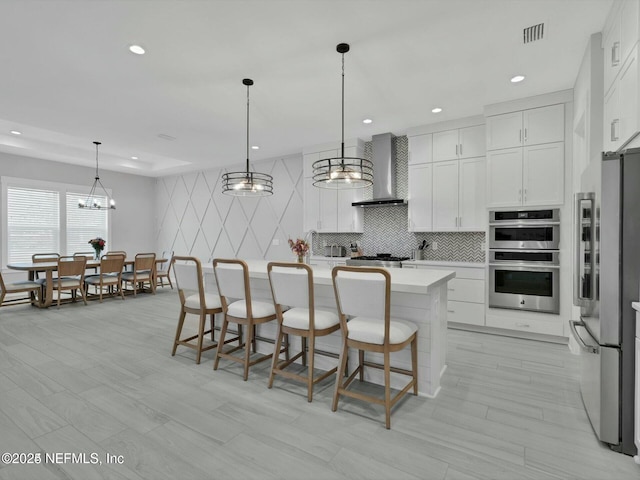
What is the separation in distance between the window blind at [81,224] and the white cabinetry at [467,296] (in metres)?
7.86

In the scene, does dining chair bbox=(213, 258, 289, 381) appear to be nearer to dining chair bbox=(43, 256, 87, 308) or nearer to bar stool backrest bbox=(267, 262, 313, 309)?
bar stool backrest bbox=(267, 262, 313, 309)

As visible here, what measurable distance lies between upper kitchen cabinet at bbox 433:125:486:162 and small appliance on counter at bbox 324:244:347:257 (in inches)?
77.3

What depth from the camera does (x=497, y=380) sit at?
2736 mm

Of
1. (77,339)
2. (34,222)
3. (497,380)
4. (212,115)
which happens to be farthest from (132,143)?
(497,380)

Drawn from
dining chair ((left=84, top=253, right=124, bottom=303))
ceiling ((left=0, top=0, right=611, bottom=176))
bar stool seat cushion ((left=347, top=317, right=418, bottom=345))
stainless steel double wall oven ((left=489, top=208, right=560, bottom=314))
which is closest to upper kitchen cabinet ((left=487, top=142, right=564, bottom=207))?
stainless steel double wall oven ((left=489, top=208, right=560, bottom=314))

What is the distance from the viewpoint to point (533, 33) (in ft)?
8.55

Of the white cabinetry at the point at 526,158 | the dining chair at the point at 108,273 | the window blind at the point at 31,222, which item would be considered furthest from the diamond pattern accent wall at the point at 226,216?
the white cabinetry at the point at 526,158

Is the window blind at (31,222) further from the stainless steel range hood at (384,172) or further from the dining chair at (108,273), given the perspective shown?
the stainless steel range hood at (384,172)

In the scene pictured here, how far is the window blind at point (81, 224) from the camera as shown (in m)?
7.36

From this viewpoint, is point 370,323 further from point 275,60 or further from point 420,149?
point 420,149

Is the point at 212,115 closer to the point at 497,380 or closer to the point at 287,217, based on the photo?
the point at 287,217

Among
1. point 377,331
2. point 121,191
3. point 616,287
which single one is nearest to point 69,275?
point 121,191

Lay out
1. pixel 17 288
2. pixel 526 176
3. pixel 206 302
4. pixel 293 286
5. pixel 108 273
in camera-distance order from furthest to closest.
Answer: pixel 108 273
pixel 17 288
pixel 526 176
pixel 206 302
pixel 293 286

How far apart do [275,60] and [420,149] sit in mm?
2580
